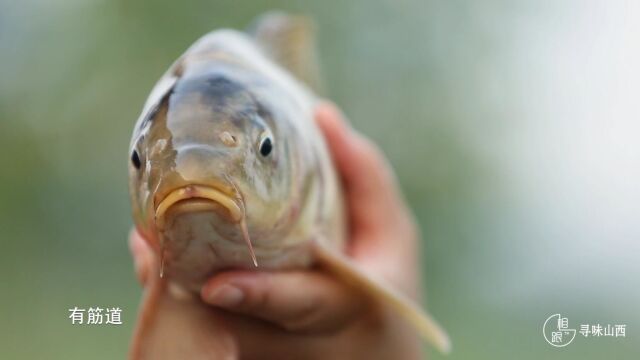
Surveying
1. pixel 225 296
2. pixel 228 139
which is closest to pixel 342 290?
pixel 225 296

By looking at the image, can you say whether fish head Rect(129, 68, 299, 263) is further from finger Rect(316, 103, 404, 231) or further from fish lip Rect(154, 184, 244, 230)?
finger Rect(316, 103, 404, 231)

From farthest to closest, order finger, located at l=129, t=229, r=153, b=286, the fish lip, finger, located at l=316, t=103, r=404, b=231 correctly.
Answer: finger, located at l=316, t=103, r=404, b=231
finger, located at l=129, t=229, r=153, b=286
the fish lip

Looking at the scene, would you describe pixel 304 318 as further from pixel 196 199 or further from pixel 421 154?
pixel 421 154

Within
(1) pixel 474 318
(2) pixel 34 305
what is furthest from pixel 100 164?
(1) pixel 474 318

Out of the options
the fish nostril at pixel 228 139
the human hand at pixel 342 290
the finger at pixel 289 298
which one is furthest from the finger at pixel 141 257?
the fish nostril at pixel 228 139

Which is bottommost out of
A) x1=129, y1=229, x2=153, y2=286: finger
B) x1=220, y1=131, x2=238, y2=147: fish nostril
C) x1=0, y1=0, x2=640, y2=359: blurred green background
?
x1=220, y1=131, x2=238, y2=147: fish nostril

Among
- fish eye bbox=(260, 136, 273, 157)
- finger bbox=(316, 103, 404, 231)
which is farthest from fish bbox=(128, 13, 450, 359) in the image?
finger bbox=(316, 103, 404, 231)

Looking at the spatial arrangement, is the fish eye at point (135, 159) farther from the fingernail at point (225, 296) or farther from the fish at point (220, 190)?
the fingernail at point (225, 296)

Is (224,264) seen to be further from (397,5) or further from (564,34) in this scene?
(397,5)
